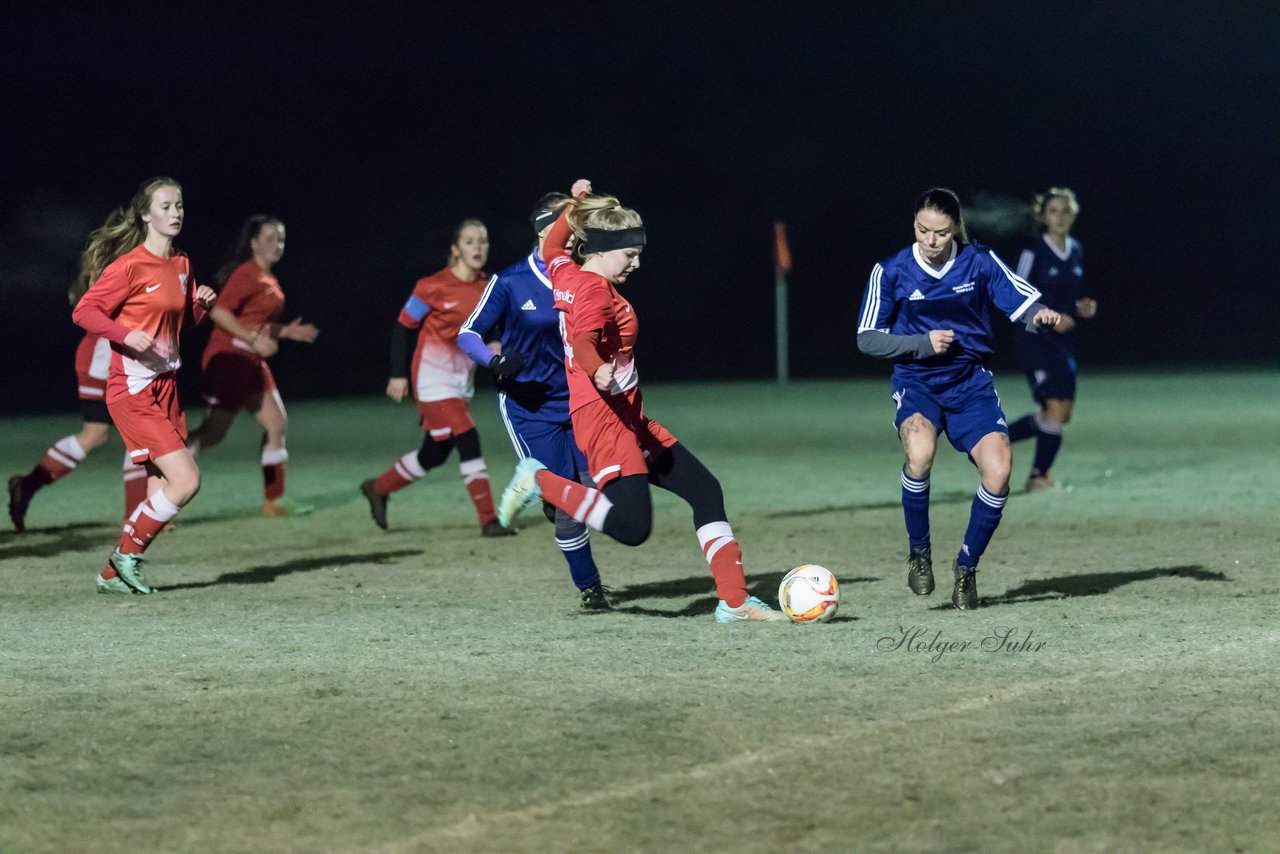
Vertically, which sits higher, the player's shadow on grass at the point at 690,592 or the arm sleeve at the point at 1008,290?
the arm sleeve at the point at 1008,290

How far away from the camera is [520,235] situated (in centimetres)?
3291

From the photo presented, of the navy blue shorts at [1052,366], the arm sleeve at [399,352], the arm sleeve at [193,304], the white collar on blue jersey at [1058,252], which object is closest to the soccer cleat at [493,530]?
the arm sleeve at [399,352]

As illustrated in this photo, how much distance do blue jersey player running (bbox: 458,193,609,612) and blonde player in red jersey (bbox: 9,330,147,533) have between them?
3811 millimetres

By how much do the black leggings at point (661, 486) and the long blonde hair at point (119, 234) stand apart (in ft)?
8.81

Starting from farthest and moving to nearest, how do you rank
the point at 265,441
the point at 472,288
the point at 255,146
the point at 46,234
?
the point at 255,146, the point at 46,234, the point at 265,441, the point at 472,288

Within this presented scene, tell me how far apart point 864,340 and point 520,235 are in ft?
85.1

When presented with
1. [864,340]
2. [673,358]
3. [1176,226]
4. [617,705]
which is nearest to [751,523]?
[864,340]

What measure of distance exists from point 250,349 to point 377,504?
4.89ft

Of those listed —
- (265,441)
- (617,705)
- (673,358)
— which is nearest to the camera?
(617,705)

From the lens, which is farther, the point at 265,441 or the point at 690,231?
the point at 690,231

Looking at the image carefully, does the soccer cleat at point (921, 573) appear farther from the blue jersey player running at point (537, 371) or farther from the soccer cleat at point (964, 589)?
the blue jersey player running at point (537, 371)

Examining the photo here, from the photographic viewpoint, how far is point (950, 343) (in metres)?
7.25

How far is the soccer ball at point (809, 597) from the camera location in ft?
22.4

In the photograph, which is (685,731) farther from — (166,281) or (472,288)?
(472,288)
